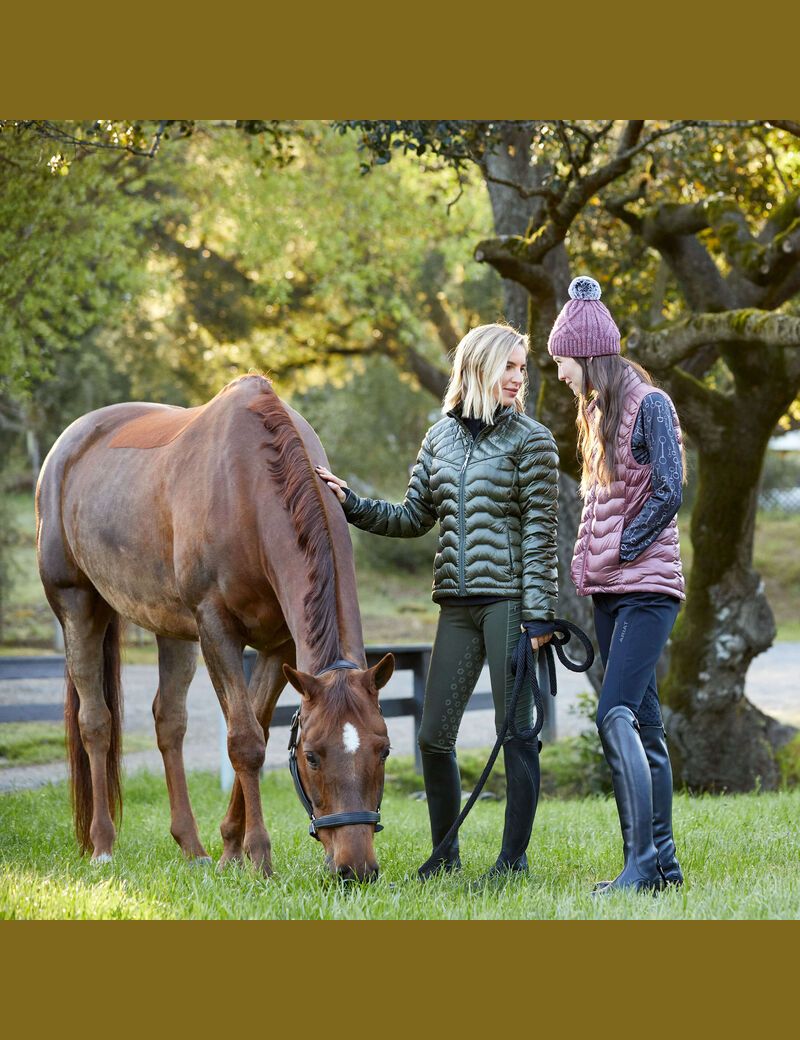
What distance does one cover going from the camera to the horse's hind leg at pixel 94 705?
5.74 metres

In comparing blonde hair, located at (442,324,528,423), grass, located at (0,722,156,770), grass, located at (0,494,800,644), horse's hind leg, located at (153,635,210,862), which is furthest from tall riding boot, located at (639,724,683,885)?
grass, located at (0,494,800,644)

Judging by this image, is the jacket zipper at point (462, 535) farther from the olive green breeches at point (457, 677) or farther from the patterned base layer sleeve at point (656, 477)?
the patterned base layer sleeve at point (656, 477)

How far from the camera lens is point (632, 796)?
4.14 metres

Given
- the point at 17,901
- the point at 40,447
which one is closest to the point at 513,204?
the point at 17,901

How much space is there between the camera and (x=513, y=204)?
31.7 feet

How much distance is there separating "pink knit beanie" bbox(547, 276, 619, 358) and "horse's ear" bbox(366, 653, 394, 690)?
132 centimetres

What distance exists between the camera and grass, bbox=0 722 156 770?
10180 millimetres

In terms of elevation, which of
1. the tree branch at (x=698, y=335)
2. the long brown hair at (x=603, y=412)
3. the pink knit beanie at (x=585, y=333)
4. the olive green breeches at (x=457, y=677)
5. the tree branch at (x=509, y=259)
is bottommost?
the olive green breeches at (x=457, y=677)

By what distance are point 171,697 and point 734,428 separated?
4.72 metres

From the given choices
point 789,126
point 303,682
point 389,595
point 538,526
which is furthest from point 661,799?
point 389,595

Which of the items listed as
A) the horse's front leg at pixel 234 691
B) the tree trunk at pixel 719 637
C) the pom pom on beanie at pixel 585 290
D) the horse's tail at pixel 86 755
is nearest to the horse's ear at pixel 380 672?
the horse's front leg at pixel 234 691

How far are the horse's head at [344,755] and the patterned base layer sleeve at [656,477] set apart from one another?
0.99 metres

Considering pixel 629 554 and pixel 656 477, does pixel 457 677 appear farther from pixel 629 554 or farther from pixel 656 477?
pixel 656 477

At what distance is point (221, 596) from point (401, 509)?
0.85m
